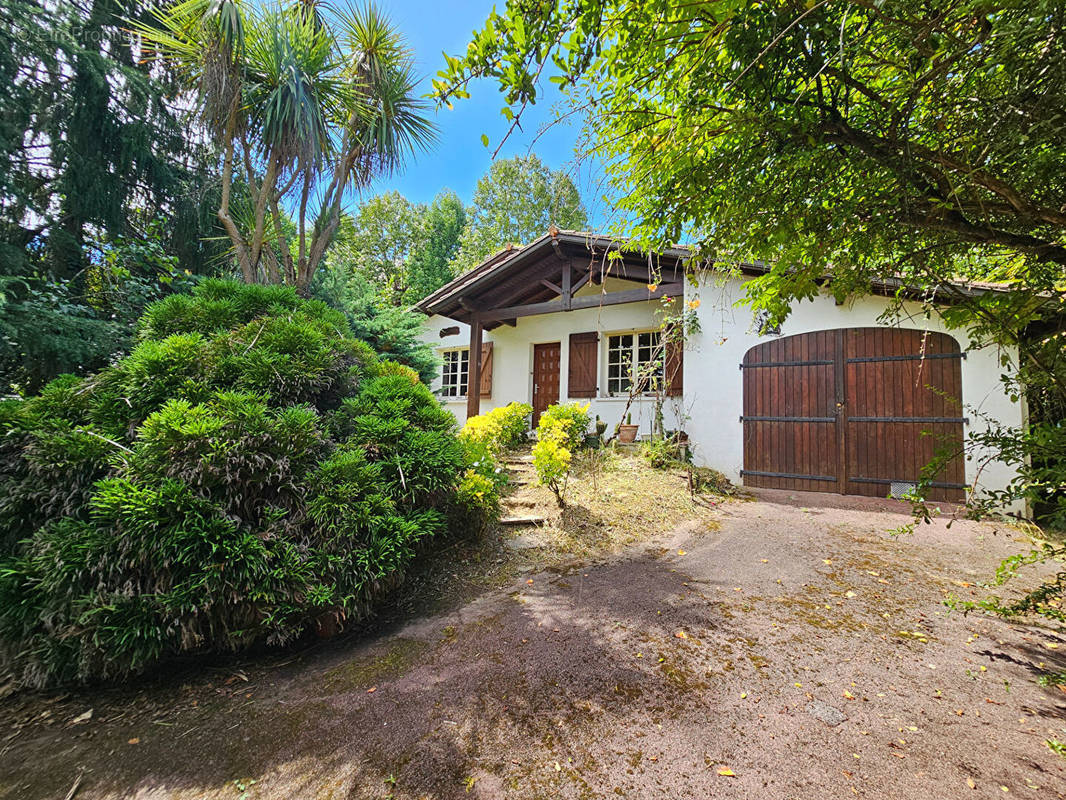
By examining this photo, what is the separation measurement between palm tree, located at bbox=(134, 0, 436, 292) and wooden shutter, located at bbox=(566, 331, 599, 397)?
4.40 metres

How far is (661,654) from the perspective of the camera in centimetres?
216

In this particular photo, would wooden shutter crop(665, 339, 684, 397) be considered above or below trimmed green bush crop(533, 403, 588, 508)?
above

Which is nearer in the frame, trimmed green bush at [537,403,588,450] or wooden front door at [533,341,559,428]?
trimmed green bush at [537,403,588,450]

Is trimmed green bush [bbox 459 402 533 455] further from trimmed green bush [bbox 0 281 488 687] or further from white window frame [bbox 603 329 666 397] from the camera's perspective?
trimmed green bush [bbox 0 281 488 687]

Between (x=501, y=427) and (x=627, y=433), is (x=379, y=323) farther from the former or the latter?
(x=627, y=433)

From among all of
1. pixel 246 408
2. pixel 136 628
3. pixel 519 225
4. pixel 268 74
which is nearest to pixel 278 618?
pixel 136 628

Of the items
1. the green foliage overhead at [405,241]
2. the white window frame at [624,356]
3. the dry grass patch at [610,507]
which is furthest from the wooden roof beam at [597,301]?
the green foliage overhead at [405,241]

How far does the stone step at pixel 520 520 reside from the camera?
13.7 ft

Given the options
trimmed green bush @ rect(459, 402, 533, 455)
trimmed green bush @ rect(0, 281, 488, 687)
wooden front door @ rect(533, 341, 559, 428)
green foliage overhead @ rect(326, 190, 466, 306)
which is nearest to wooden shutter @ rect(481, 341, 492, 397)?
wooden front door @ rect(533, 341, 559, 428)

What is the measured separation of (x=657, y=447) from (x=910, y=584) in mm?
3206

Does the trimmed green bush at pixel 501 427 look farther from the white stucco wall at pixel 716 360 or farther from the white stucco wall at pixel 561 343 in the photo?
the white stucco wall at pixel 716 360

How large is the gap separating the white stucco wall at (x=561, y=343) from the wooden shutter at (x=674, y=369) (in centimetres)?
25

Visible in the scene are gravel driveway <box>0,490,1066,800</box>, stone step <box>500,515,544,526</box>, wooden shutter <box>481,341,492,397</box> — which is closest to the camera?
gravel driveway <box>0,490,1066,800</box>

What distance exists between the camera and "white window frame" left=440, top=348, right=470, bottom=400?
399 inches
